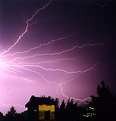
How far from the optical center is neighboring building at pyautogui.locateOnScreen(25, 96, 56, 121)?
52.7 ft

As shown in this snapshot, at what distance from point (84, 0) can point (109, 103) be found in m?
→ 5.85

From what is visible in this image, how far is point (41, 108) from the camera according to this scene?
1686cm

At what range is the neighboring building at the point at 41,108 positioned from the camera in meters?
16.1

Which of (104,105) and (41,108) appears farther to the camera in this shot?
(41,108)

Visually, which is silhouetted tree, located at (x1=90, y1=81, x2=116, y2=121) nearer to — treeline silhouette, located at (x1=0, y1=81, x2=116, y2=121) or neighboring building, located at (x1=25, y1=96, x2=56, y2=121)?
treeline silhouette, located at (x1=0, y1=81, x2=116, y2=121)

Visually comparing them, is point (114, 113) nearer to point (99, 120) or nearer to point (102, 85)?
point (99, 120)

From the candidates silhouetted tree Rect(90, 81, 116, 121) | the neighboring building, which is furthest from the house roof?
silhouetted tree Rect(90, 81, 116, 121)

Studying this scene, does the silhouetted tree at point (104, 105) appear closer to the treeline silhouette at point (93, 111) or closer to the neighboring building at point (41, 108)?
the treeline silhouette at point (93, 111)

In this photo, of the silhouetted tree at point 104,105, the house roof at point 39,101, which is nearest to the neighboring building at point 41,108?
the house roof at point 39,101

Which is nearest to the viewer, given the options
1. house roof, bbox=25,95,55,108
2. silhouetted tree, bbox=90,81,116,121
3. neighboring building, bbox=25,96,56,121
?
silhouetted tree, bbox=90,81,116,121

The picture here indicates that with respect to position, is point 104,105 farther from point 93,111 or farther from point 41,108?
point 41,108

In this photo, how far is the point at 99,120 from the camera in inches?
520

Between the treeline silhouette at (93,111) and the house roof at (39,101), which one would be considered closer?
the treeline silhouette at (93,111)

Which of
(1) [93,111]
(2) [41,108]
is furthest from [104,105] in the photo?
(2) [41,108]
